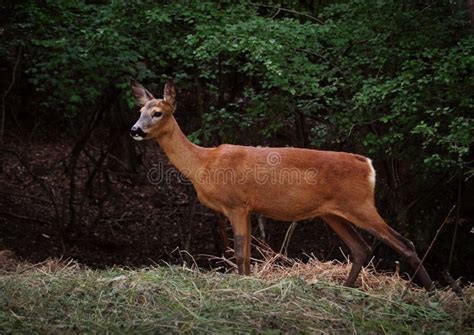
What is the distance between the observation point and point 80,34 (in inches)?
431

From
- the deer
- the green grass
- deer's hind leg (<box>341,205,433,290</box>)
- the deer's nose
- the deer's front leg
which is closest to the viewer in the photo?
the green grass

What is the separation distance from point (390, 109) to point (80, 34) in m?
4.21

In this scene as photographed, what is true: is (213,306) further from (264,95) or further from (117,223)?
(117,223)

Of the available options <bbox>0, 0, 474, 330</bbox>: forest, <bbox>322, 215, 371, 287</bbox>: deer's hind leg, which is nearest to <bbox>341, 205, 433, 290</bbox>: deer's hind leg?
<bbox>322, 215, 371, 287</bbox>: deer's hind leg

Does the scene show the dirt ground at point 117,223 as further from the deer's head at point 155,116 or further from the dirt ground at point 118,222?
the deer's head at point 155,116

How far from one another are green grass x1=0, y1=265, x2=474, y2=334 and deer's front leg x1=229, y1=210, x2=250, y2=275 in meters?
0.88

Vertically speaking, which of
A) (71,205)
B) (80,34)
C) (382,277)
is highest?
(80,34)

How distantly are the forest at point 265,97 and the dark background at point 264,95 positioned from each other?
3 centimetres

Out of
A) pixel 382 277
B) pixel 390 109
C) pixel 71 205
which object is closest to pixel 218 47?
pixel 390 109

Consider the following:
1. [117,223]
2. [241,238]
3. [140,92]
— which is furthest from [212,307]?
[117,223]

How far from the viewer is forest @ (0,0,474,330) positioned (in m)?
9.51

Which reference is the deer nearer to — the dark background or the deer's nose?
the deer's nose

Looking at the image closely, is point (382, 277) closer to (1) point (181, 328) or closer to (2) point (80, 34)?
(1) point (181, 328)

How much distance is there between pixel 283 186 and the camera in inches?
332
